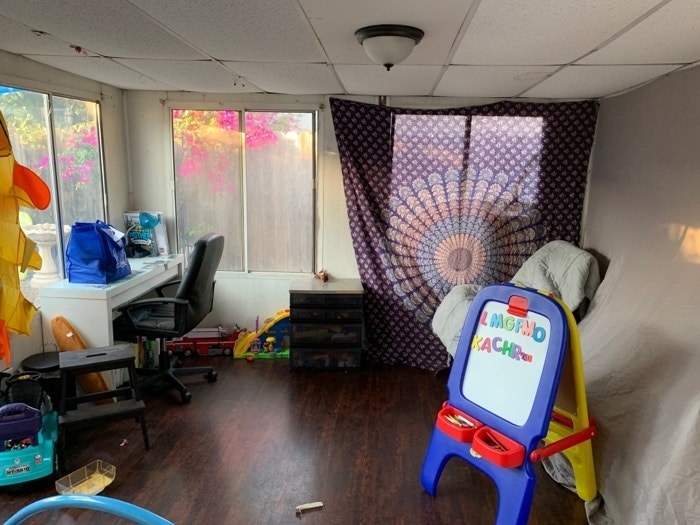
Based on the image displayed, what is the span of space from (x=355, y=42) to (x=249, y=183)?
2.12m

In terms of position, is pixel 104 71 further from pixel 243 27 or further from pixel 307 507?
pixel 307 507

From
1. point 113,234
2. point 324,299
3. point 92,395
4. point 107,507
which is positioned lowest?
point 92,395

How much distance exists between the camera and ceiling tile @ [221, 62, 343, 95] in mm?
2912

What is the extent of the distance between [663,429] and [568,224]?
2163 mm

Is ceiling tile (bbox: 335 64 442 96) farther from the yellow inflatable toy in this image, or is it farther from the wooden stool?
the wooden stool

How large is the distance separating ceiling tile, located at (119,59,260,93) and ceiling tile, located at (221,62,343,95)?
0.35 feet

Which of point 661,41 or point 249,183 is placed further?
point 249,183

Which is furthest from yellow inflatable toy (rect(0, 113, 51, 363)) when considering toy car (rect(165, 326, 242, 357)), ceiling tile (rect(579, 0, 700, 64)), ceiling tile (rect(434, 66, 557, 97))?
ceiling tile (rect(579, 0, 700, 64))

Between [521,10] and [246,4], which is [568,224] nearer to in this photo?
[521,10]

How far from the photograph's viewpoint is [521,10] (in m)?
1.76

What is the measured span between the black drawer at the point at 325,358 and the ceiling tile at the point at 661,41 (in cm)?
249

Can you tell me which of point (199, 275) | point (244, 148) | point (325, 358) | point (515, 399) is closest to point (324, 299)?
point (325, 358)

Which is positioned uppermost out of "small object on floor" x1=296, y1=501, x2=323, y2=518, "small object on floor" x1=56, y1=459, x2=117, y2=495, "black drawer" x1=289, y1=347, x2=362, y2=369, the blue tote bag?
the blue tote bag

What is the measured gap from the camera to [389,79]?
3.21 metres
